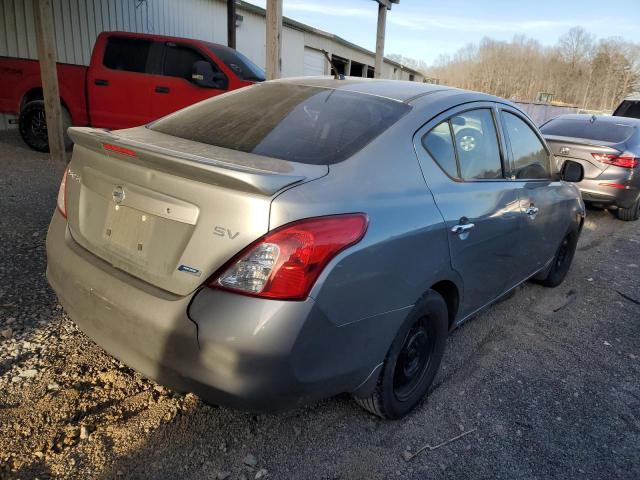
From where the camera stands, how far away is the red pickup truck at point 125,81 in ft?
25.5

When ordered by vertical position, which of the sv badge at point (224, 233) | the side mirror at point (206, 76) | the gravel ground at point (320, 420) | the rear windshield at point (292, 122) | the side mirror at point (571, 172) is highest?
the side mirror at point (206, 76)

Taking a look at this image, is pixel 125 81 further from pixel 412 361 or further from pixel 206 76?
pixel 412 361

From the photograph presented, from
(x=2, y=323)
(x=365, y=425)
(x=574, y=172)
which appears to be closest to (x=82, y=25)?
(x=2, y=323)

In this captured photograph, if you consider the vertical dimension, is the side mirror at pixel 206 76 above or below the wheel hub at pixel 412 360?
above

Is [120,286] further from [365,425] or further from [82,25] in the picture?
[82,25]

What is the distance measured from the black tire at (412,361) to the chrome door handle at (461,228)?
0.34 metres

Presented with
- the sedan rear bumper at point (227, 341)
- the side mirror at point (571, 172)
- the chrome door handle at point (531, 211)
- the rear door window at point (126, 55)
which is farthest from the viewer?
the rear door window at point (126, 55)

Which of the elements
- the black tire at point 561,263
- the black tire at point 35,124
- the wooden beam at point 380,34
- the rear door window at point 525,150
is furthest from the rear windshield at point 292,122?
the wooden beam at point 380,34

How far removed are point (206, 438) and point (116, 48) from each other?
289 inches

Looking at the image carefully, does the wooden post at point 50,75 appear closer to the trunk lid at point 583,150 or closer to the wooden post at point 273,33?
the wooden post at point 273,33

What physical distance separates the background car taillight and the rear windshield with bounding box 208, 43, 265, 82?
257 inches

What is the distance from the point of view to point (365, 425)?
8.52ft

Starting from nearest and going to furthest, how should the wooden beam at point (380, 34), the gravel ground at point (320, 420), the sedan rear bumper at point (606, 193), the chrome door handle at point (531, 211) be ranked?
the gravel ground at point (320, 420), the chrome door handle at point (531, 211), the sedan rear bumper at point (606, 193), the wooden beam at point (380, 34)

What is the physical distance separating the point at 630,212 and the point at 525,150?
5.65m
